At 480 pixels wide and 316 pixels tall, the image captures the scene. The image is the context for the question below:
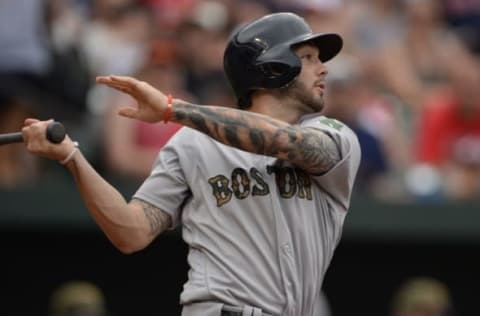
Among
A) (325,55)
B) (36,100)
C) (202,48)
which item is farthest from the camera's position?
(202,48)

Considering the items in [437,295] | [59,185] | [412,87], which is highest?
[412,87]

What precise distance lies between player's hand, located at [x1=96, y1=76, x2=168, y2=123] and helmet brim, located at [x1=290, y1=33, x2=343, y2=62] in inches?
25.6

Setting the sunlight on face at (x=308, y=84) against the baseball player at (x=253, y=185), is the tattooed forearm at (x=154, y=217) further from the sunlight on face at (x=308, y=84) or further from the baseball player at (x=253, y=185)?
the sunlight on face at (x=308, y=84)

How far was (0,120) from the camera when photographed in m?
8.80

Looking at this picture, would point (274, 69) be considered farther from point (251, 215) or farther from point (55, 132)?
point (55, 132)

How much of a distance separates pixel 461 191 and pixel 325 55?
427 centimetres

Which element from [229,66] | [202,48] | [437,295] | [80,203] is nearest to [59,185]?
[80,203]

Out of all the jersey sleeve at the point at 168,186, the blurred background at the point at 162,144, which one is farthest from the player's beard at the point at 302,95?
the blurred background at the point at 162,144

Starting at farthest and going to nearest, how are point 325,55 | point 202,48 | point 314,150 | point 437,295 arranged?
point 202,48, point 437,295, point 325,55, point 314,150

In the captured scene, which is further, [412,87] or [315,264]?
[412,87]

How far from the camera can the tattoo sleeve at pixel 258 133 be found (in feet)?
16.0

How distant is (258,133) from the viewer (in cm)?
492

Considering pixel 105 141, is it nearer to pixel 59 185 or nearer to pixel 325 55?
pixel 59 185

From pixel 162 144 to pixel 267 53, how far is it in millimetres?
3958
